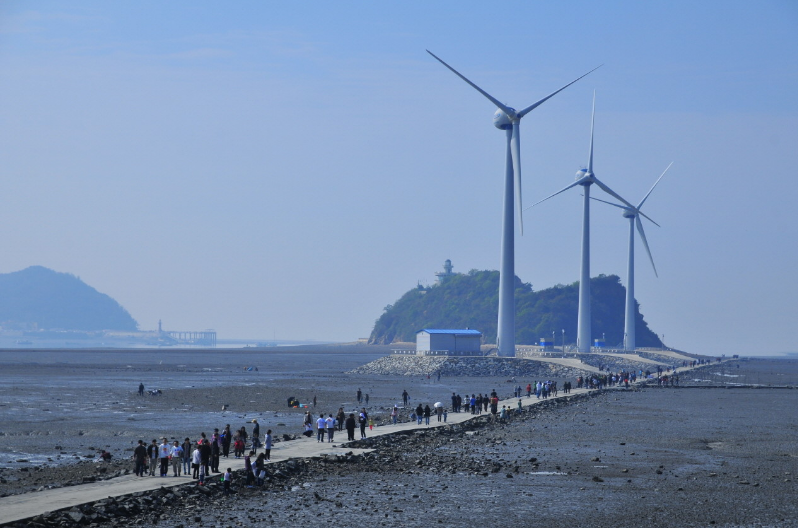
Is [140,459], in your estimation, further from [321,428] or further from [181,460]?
[321,428]

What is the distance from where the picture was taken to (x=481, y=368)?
397ft

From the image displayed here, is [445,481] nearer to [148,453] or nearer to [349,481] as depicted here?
[349,481]

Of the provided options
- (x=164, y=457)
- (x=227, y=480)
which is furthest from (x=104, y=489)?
(x=227, y=480)

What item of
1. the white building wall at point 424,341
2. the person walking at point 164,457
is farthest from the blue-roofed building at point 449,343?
the person walking at point 164,457

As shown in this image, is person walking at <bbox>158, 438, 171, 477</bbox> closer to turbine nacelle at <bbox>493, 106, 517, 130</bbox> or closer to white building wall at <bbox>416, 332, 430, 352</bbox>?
turbine nacelle at <bbox>493, 106, 517, 130</bbox>

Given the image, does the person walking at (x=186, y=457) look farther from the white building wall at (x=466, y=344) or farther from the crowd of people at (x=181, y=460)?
the white building wall at (x=466, y=344)

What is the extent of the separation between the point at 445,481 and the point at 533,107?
83909 mm

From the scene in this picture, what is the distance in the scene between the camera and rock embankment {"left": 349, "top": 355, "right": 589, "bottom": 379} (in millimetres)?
119625

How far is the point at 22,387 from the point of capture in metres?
86.0

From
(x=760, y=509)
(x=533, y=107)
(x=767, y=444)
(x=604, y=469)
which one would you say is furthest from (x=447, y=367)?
(x=760, y=509)

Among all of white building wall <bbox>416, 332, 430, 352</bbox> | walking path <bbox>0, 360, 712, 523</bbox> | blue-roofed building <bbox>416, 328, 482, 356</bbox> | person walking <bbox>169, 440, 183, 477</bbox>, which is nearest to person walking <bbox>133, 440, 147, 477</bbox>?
walking path <bbox>0, 360, 712, 523</bbox>

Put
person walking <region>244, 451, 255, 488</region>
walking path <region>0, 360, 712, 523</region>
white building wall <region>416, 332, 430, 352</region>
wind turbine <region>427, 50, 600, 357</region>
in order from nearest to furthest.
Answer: walking path <region>0, 360, 712, 523</region>
person walking <region>244, 451, 255, 488</region>
wind turbine <region>427, 50, 600, 357</region>
white building wall <region>416, 332, 430, 352</region>

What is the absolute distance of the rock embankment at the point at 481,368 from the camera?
120 metres

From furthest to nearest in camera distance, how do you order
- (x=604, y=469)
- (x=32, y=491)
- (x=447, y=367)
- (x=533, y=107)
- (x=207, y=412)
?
1. (x=447, y=367)
2. (x=533, y=107)
3. (x=207, y=412)
4. (x=604, y=469)
5. (x=32, y=491)
